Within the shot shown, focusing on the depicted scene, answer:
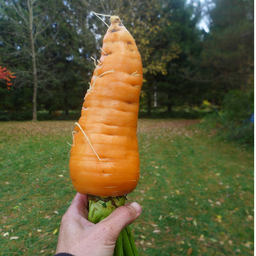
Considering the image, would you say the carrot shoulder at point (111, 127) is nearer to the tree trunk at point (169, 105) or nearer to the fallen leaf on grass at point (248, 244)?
the fallen leaf on grass at point (248, 244)

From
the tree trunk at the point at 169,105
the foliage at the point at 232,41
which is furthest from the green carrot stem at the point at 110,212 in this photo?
the tree trunk at the point at 169,105

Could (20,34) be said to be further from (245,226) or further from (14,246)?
(245,226)

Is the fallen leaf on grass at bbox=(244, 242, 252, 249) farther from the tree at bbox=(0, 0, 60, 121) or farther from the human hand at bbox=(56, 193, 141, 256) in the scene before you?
the tree at bbox=(0, 0, 60, 121)

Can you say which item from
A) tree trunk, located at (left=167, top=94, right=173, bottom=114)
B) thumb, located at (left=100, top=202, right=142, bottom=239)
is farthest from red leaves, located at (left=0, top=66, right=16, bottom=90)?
tree trunk, located at (left=167, top=94, right=173, bottom=114)

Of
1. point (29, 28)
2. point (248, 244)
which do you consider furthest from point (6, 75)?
point (248, 244)

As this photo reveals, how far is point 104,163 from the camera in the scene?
1124 mm

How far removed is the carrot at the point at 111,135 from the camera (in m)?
1.12

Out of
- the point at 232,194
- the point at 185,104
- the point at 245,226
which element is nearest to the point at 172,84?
the point at 185,104

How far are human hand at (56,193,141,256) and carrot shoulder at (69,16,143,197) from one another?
0.15m

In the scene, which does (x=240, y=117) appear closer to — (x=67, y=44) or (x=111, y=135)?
(x=67, y=44)

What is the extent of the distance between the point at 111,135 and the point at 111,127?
53mm

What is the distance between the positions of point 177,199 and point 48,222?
6.66 ft

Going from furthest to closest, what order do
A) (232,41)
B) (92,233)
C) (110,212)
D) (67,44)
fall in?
(232,41)
(67,44)
(110,212)
(92,233)

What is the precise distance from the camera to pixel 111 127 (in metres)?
1.18
